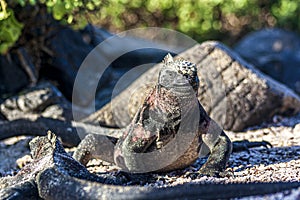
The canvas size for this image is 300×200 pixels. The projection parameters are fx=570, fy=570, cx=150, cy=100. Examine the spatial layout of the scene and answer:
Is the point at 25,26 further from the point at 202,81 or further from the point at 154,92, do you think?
the point at 154,92

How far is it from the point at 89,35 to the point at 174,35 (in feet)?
9.58

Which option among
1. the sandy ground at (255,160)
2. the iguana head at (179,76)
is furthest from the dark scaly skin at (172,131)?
the sandy ground at (255,160)

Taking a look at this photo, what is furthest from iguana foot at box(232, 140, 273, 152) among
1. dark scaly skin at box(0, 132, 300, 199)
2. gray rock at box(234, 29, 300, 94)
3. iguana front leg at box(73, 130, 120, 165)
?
gray rock at box(234, 29, 300, 94)

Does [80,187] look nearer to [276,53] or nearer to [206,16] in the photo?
[276,53]

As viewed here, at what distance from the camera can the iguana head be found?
329cm

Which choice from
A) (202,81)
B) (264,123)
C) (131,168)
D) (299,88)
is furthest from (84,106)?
(299,88)

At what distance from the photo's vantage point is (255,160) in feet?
13.4

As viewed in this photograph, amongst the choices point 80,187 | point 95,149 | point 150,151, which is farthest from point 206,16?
point 80,187

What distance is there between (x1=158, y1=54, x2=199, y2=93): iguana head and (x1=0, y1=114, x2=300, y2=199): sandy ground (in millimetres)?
571

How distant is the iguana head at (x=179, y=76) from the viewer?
3291mm

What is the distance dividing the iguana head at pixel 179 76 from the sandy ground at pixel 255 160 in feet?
1.87

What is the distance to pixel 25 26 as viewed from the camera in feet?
19.6

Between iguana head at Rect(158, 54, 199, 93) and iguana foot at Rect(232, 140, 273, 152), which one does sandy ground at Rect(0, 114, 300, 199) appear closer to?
iguana foot at Rect(232, 140, 273, 152)

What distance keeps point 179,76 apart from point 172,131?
388 millimetres
